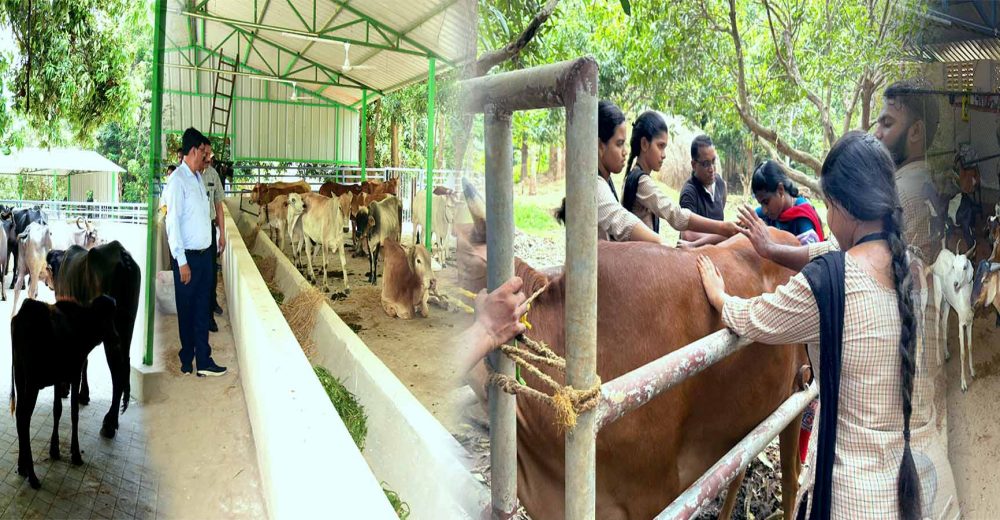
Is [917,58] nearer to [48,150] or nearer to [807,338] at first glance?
[807,338]

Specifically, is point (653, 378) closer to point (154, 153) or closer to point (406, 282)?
point (154, 153)

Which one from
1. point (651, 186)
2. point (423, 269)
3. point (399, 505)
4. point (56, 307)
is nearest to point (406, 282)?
point (423, 269)

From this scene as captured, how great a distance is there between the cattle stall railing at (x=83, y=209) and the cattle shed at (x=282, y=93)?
0.60 m

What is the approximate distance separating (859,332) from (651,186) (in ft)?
3.21

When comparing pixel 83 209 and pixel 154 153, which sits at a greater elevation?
pixel 154 153

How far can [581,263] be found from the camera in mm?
729

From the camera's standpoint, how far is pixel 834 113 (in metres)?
8.11

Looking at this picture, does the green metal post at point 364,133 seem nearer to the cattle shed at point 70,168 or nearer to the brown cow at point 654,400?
the cattle shed at point 70,168

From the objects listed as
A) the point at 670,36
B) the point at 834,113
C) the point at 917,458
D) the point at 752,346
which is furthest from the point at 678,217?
the point at 834,113

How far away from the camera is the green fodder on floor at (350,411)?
2.66 m

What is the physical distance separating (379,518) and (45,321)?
92 centimetres

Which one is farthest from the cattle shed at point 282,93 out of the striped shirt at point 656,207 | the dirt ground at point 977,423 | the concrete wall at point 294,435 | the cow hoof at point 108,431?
the dirt ground at point 977,423

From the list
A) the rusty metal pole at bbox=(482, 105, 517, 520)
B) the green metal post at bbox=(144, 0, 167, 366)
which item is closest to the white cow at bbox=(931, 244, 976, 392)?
the rusty metal pole at bbox=(482, 105, 517, 520)

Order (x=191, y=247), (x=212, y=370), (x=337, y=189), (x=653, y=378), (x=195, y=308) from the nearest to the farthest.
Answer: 1. (x=653, y=378)
2. (x=191, y=247)
3. (x=195, y=308)
4. (x=212, y=370)
5. (x=337, y=189)
